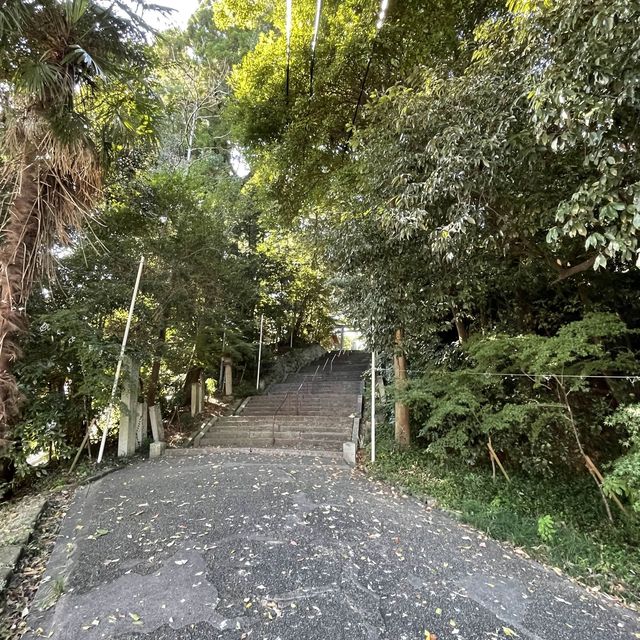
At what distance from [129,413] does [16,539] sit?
2.55 meters

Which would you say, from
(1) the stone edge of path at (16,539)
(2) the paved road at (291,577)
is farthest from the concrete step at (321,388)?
(1) the stone edge of path at (16,539)

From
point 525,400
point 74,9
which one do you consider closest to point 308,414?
point 525,400

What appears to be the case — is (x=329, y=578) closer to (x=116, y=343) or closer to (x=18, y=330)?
(x=18, y=330)

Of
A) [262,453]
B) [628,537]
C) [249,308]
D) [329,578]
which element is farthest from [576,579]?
[249,308]

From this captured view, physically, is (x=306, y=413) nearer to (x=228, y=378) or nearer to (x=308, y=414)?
(x=308, y=414)

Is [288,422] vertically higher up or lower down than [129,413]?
lower down

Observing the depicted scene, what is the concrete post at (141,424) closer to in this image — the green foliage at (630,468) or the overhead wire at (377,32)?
the overhead wire at (377,32)

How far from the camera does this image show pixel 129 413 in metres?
5.36

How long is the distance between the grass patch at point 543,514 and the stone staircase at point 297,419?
1354mm

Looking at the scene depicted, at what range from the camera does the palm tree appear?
3.33 meters

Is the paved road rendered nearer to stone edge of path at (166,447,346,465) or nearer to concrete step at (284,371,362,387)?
stone edge of path at (166,447,346,465)

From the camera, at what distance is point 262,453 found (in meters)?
5.64

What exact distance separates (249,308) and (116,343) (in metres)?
4.67

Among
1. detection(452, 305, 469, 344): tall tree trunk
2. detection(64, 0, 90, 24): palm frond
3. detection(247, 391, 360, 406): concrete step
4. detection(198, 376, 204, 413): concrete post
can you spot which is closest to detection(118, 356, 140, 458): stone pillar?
detection(198, 376, 204, 413): concrete post
